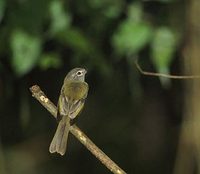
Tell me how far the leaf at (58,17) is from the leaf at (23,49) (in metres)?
0.11

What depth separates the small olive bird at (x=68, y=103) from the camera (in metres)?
2.26

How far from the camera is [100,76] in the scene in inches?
183

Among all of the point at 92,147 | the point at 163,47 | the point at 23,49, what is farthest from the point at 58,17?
the point at 92,147

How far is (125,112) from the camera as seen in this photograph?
561 cm

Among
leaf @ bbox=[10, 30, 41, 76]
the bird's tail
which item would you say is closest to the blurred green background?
leaf @ bbox=[10, 30, 41, 76]

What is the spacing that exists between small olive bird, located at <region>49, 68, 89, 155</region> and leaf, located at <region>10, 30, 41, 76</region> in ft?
2.07

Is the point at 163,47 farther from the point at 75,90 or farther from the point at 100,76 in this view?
the point at 100,76

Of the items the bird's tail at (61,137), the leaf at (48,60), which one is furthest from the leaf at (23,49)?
the bird's tail at (61,137)

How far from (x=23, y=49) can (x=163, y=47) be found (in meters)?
0.58

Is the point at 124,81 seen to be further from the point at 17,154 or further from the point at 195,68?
the point at 195,68

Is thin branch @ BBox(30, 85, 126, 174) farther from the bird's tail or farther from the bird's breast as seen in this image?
the bird's breast

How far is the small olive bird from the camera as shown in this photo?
226 centimetres

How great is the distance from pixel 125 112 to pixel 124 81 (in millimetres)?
699

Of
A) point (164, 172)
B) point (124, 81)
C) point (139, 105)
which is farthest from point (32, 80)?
point (164, 172)
